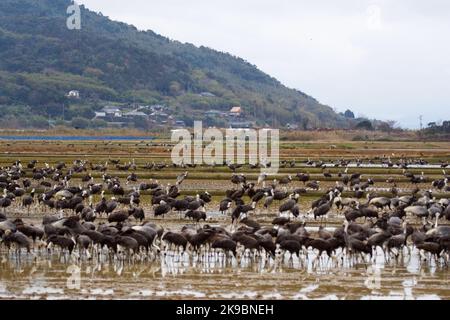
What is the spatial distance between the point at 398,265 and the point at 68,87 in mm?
167492

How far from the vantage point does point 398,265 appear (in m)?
22.1

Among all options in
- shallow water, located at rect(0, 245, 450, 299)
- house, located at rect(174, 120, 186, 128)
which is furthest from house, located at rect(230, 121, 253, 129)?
shallow water, located at rect(0, 245, 450, 299)

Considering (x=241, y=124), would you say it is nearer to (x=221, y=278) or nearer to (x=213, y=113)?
(x=213, y=113)

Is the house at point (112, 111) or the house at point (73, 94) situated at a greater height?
the house at point (73, 94)

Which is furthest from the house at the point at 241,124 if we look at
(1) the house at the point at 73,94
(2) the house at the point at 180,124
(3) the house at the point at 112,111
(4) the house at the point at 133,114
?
(1) the house at the point at 73,94

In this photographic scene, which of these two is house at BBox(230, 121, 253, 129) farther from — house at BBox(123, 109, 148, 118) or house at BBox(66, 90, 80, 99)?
house at BBox(66, 90, 80, 99)

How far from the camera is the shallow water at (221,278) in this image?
18172 mm

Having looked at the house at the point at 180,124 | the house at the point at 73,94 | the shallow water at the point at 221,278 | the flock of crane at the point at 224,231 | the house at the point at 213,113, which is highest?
the house at the point at 73,94

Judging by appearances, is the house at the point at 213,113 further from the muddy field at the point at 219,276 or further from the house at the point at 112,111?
the muddy field at the point at 219,276

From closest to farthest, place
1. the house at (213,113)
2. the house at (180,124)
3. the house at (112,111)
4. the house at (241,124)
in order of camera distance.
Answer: the house at (112,111), the house at (180,124), the house at (241,124), the house at (213,113)

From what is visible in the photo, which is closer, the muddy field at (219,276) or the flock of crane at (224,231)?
the muddy field at (219,276)

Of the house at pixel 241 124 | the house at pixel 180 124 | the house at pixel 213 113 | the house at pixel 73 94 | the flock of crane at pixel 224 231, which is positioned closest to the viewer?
the flock of crane at pixel 224 231
